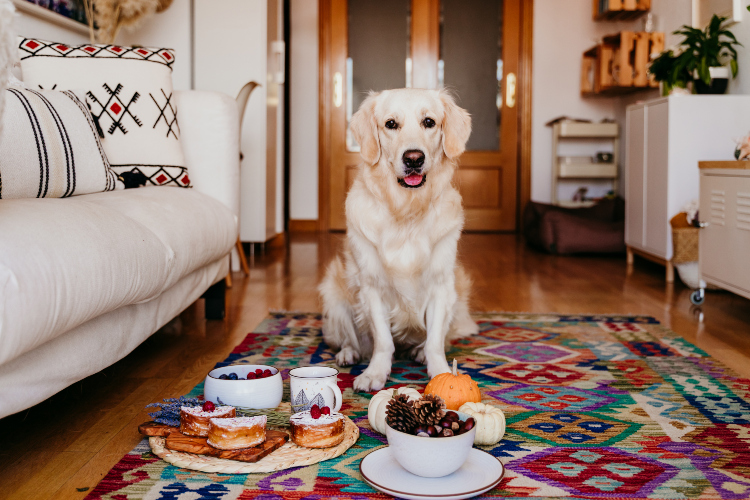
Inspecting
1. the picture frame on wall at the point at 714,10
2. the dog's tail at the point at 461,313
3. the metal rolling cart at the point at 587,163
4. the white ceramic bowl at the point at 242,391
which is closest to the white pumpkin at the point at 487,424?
the white ceramic bowl at the point at 242,391

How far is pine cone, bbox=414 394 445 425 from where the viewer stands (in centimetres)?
114

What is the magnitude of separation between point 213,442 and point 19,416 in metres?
0.53

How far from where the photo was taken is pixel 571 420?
1.50m

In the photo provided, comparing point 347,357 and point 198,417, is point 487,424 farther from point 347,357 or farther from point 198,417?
point 347,357

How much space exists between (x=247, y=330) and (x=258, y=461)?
4.03 feet

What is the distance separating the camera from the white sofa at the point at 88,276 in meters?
1.02

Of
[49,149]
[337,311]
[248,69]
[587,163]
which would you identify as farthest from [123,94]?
[587,163]

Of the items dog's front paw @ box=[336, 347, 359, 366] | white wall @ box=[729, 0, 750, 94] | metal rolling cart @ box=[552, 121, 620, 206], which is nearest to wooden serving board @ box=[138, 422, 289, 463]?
dog's front paw @ box=[336, 347, 359, 366]

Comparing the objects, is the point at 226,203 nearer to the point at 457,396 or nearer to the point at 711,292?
the point at 457,396

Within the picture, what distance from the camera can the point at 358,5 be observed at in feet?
19.7

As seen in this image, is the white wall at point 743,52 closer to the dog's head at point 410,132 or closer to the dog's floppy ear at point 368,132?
the dog's head at point 410,132

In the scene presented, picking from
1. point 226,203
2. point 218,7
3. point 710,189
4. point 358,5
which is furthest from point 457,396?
point 358,5

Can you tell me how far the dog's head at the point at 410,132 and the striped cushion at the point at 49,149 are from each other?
2.46 feet

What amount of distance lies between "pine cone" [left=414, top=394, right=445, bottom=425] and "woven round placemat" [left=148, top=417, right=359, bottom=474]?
0.22 meters
